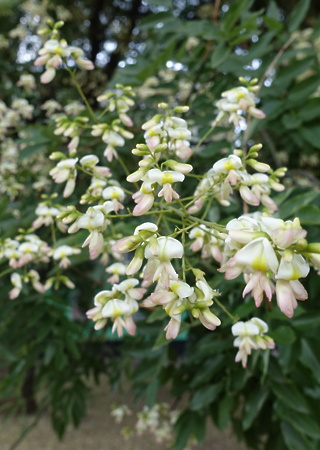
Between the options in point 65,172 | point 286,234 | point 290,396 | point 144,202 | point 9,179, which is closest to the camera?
point 286,234

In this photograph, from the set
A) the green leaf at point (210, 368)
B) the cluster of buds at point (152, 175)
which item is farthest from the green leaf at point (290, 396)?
the cluster of buds at point (152, 175)

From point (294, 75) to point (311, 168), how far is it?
1.44 metres

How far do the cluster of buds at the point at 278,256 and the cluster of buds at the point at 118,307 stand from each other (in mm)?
198

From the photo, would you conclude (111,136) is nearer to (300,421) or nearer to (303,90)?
(303,90)

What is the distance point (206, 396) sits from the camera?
118 cm

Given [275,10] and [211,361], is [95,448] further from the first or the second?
[275,10]

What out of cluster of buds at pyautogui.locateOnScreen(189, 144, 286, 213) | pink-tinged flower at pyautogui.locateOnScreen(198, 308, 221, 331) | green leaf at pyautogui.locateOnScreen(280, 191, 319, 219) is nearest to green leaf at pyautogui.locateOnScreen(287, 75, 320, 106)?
green leaf at pyautogui.locateOnScreen(280, 191, 319, 219)

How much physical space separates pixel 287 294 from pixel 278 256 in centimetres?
3

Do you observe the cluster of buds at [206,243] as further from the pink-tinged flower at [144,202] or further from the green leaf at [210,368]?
the green leaf at [210,368]

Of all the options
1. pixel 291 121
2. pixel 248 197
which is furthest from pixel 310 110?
pixel 248 197

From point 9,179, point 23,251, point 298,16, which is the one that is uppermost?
point 298,16

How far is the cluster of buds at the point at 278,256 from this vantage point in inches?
13.4

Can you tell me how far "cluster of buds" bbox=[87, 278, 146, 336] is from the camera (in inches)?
20.9

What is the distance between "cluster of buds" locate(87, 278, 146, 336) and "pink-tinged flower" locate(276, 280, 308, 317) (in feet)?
0.72
